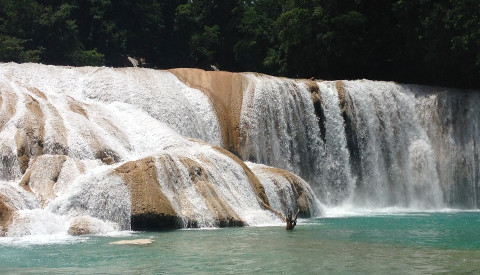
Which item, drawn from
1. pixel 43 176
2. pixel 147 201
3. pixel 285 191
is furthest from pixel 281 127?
pixel 43 176

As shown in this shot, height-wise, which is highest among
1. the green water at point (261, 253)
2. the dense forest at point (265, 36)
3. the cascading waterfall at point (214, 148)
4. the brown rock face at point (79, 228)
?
the dense forest at point (265, 36)

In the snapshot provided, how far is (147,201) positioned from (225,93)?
12893 mm

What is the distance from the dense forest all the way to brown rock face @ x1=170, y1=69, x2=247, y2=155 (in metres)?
11.9

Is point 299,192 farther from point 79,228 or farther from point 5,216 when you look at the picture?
point 5,216

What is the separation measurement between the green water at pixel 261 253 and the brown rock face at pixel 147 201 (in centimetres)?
60

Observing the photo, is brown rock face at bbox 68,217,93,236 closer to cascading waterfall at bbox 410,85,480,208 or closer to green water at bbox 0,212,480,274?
green water at bbox 0,212,480,274

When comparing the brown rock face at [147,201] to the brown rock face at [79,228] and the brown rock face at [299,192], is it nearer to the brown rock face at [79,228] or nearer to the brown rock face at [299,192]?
the brown rock face at [79,228]

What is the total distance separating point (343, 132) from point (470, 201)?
269 inches

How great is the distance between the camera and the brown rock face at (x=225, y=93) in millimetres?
32125

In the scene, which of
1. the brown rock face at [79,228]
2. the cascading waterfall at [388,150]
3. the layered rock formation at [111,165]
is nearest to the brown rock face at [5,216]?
the layered rock formation at [111,165]

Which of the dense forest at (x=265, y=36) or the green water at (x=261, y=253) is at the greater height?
the dense forest at (x=265, y=36)

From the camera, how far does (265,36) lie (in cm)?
5878

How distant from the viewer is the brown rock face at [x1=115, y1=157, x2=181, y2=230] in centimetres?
2109

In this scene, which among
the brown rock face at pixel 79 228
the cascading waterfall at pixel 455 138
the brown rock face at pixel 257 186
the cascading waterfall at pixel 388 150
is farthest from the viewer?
the cascading waterfall at pixel 455 138
